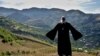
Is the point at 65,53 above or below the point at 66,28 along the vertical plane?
below

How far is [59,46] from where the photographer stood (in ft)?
56.9

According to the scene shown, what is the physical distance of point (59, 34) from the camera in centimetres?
1725

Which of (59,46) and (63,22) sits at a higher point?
Answer: (63,22)

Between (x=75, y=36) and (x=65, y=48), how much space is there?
3.41ft

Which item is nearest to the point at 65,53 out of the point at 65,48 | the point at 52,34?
the point at 65,48

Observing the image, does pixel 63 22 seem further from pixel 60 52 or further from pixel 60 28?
pixel 60 52

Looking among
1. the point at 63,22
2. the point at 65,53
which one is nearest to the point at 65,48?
the point at 65,53

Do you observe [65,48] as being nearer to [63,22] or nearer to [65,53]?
[65,53]

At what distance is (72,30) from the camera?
17344 millimetres

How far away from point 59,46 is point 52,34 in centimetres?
84

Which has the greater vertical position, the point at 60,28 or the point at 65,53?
the point at 60,28

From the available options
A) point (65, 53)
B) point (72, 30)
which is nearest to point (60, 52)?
point (65, 53)

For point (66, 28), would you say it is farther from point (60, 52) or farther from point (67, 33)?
point (60, 52)

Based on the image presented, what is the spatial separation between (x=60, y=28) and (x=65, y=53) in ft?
4.53
